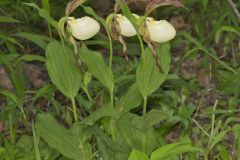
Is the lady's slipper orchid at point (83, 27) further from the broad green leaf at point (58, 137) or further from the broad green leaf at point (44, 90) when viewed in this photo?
the broad green leaf at point (44, 90)

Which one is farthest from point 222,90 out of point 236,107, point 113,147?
point 113,147

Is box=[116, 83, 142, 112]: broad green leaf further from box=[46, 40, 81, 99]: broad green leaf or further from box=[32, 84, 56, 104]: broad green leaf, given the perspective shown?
box=[32, 84, 56, 104]: broad green leaf

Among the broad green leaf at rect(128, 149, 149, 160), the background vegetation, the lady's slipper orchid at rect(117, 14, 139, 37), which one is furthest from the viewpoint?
the background vegetation

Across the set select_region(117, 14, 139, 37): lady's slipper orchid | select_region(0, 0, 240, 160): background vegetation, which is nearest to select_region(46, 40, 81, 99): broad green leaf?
select_region(0, 0, 240, 160): background vegetation

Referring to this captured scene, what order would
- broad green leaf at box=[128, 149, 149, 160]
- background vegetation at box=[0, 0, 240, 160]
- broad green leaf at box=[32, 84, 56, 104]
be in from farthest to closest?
broad green leaf at box=[32, 84, 56, 104] → background vegetation at box=[0, 0, 240, 160] → broad green leaf at box=[128, 149, 149, 160]

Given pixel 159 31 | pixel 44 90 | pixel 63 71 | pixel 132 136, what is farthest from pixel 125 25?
pixel 44 90

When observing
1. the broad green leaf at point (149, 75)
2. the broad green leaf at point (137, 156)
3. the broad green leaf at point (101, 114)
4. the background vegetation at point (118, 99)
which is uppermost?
the broad green leaf at point (149, 75)

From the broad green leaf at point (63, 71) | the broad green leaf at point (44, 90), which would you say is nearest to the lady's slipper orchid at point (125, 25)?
the broad green leaf at point (63, 71)
